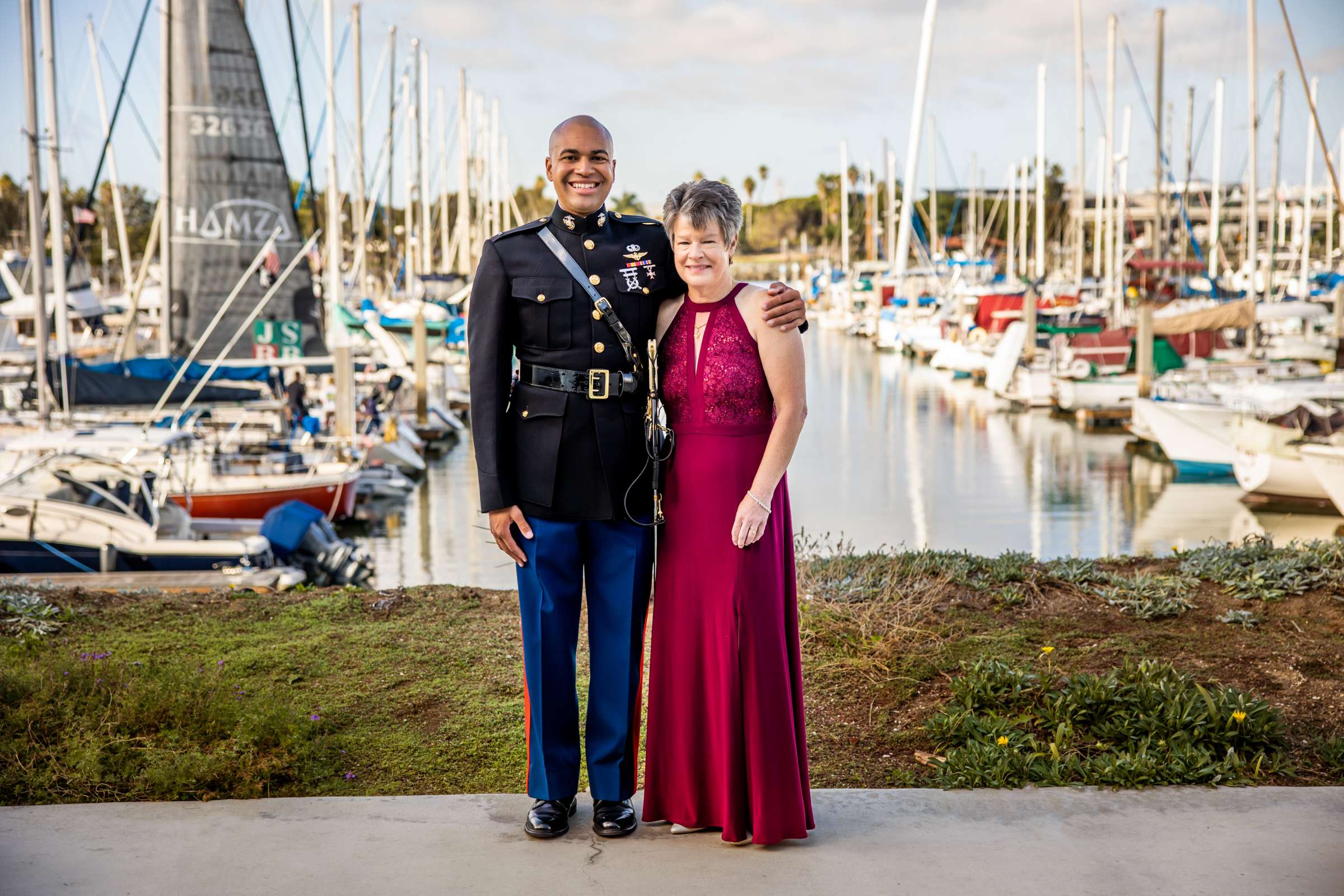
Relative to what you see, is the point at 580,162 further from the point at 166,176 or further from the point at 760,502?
the point at 166,176

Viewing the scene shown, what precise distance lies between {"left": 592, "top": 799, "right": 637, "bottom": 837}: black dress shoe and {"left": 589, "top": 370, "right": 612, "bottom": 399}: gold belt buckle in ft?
3.71

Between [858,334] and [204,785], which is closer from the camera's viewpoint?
[204,785]

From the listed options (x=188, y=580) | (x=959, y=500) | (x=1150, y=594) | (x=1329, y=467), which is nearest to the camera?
(x=1150, y=594)

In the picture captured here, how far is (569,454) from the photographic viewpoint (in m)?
3.46

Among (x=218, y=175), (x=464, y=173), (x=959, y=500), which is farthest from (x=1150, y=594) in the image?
(x=464, y=173)

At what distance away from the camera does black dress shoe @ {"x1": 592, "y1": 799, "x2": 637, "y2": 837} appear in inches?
133

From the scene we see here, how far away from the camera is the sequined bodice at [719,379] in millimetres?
3348

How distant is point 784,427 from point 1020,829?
4.16 feet

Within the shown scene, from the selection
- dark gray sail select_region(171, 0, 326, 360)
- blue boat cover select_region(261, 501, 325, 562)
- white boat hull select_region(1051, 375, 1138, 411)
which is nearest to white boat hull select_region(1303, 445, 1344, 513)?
white boat hull select_region(1051, 375, 1138, 411)

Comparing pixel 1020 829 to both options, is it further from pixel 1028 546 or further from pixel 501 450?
pixel 1028 546

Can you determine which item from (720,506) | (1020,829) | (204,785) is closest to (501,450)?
(720,506)

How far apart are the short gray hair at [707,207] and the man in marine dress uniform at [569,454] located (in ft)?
0.73

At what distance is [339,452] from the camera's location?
805 inches

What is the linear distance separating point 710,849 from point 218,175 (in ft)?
64.2
